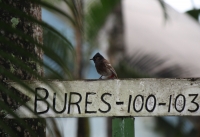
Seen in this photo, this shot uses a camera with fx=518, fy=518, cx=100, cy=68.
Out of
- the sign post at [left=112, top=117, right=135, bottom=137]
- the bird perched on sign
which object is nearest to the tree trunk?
the sign post at [left=112, top=117, right=135, bottom=137]

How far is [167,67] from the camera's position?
337 inches

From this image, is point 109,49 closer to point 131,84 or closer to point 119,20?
point 119,20

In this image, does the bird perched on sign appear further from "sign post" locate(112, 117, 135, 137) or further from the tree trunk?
"sign post" locate(112, 117, 135, 137)

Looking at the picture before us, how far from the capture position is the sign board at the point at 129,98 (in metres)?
2.45

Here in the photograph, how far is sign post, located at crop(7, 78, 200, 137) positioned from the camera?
245cm

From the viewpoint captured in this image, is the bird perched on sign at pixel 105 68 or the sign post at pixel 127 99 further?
the bird perched on sign at pixel 105 68

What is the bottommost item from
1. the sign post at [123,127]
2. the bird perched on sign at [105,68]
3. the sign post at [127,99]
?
the sign post at [123,127]

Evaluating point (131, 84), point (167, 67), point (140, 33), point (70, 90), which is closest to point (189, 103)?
point (131, 84)

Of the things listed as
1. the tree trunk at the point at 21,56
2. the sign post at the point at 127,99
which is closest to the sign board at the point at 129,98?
the sign post at the point at 127,99

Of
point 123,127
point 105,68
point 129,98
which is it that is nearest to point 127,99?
point 129,98

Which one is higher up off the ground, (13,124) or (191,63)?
(191,63)

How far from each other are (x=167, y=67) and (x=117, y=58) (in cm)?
90

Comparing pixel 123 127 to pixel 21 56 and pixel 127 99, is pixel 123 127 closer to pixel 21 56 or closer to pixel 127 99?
pixel 127 99

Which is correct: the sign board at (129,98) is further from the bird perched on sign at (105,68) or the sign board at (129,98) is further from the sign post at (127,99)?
the bird perched on sign at (105,68)
